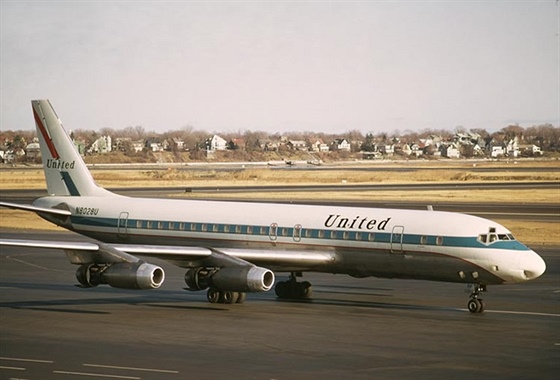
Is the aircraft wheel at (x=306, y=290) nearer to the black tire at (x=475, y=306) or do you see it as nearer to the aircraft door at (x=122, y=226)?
the black tire at (x=475, y=306)

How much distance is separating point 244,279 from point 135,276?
13.3 ft

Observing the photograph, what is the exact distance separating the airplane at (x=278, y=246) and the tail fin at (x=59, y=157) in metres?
1.81

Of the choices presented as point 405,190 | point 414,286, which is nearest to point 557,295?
point 414,286

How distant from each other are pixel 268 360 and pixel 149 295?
16476 millimetres

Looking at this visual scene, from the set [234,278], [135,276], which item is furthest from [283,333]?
[135,276]

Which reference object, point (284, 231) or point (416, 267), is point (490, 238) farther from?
point (284, 231)

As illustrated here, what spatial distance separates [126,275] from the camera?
37812 mm

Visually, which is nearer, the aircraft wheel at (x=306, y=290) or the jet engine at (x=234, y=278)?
the jet engine at (x=234, y=278)

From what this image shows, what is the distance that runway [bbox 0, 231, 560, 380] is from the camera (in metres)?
27.9

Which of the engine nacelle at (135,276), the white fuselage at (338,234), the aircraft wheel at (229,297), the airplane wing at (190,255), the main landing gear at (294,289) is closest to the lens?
the engine nacelle at (135,276)

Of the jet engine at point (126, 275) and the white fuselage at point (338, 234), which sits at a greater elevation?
the white fuselage at point (338, 234)

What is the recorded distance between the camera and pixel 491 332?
34.3 m

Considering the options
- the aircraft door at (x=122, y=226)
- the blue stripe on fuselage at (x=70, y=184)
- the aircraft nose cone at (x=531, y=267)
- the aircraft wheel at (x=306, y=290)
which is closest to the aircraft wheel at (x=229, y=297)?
the aircraft wheel at (x=306, y=290)

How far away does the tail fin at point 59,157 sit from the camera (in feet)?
159
